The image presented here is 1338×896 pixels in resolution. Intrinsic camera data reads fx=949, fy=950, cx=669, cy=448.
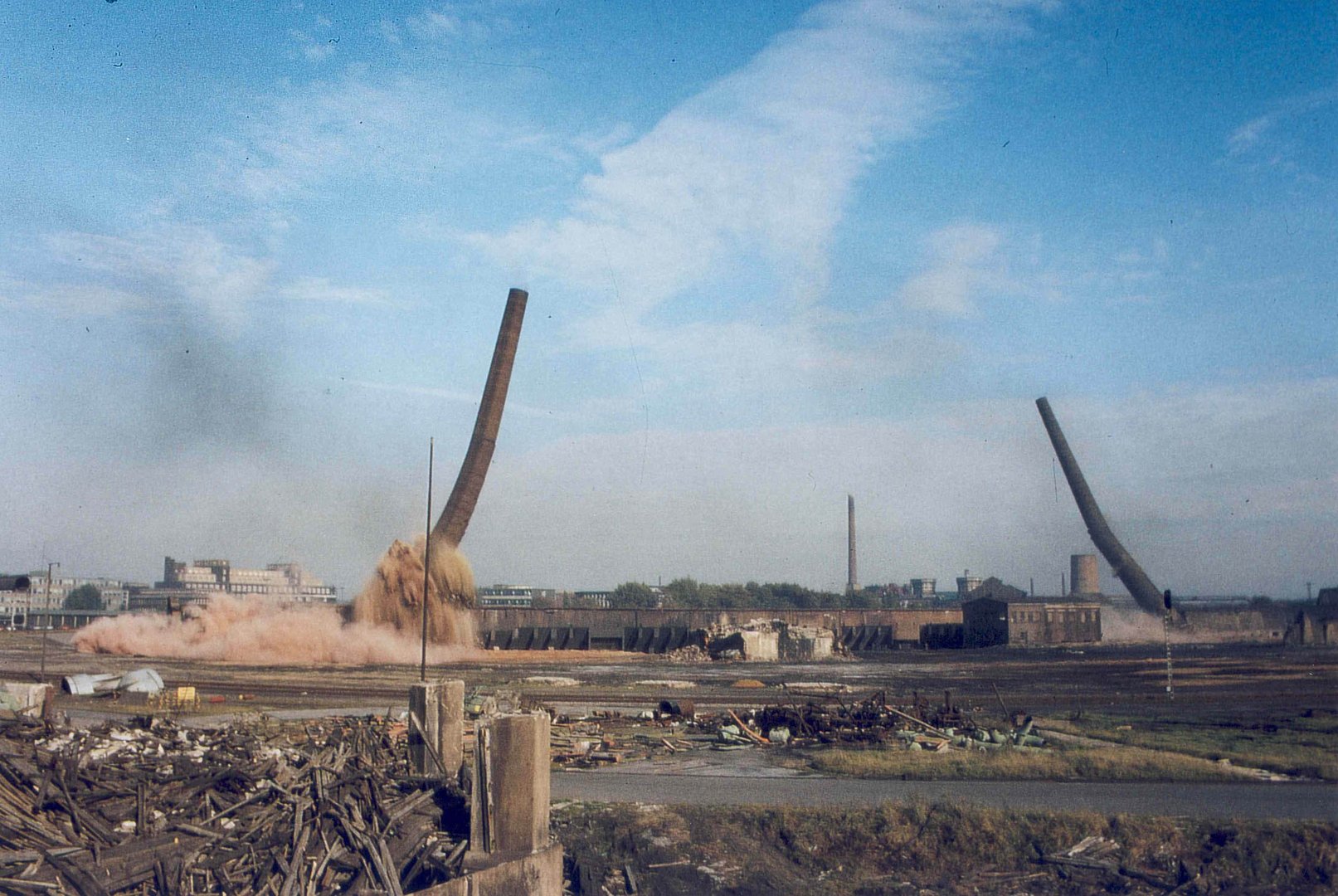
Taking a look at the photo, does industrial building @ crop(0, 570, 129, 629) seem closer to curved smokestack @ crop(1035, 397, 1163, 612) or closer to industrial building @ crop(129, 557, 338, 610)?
industrial building @ crop(129, 557, 338, 610)

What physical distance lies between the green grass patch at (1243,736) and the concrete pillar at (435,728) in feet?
43.4

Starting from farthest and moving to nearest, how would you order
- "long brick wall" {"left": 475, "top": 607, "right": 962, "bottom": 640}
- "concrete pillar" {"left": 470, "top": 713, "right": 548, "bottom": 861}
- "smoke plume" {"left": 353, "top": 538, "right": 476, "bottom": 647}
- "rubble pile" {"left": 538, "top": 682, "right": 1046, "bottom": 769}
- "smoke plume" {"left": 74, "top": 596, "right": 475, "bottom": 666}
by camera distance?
"long brick wall" {"left": 475, "top": 607, "right": 962, "bottom": 640} → "smoke plume" {"left": 353, "top": 538, "right": 476, "bottom": 647} → "smoke plume" {"left": 74, "top": 596, "right": 475, "bottom": 666} → "rubble pile" {"left": 538, "top": 682, "right": 1046, "bottom": 769} → "concrete pillar" {"left": 470, "top": 713, "right": 548, "bottom": 861}

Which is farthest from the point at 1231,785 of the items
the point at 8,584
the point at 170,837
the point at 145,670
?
the point at 145,670

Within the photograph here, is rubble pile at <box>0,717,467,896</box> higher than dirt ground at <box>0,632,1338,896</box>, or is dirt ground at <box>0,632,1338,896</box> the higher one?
rubble pile at <box>0,717,467,896</box>

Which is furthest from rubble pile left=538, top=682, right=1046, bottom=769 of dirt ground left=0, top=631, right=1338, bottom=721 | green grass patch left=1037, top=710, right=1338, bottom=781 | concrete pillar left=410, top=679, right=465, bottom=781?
concrete pillar left=410, top=679, right=465, bottom=781

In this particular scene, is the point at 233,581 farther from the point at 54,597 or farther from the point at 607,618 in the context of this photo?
the point at 607,618

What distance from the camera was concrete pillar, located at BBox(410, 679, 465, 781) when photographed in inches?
474

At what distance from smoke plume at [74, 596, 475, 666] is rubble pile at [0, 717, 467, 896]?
37045 millimetres

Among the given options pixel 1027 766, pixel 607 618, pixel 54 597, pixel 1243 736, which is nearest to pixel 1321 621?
pixel 607 618

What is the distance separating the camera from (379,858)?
350 inches

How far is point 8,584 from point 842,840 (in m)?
15.3

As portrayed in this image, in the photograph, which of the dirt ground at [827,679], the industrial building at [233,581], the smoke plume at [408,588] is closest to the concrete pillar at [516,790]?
the dirt ground at [827,679]

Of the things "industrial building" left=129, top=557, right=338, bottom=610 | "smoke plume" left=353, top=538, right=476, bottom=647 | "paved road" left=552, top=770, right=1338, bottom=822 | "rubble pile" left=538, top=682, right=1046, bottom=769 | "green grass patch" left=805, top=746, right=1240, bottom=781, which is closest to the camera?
"paved road" left=552, top=770, right=1338, bottom=822

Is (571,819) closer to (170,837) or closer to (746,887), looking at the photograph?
(746,887)
